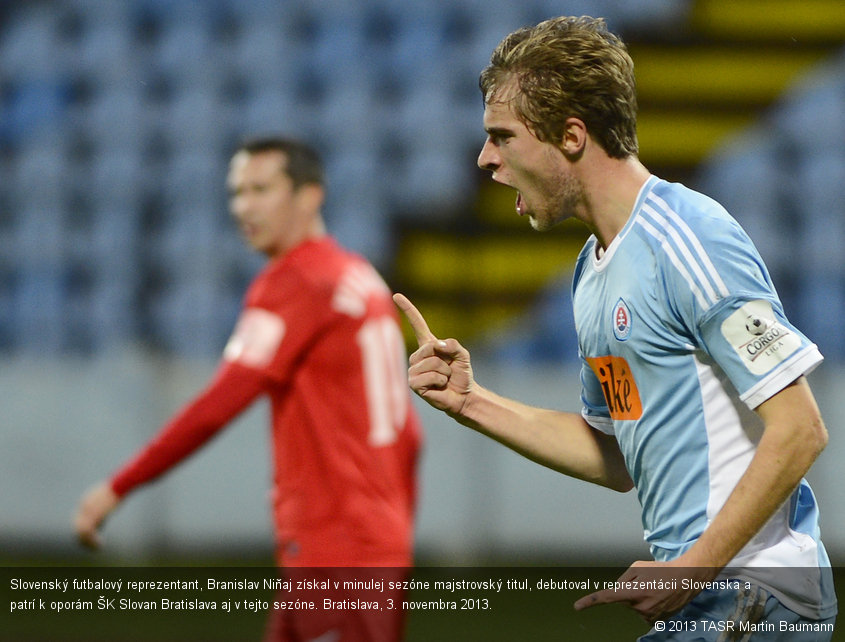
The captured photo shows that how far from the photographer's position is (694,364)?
76.7 inches

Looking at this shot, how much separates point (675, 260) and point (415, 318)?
48cm

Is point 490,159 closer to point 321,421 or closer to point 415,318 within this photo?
point 415,318

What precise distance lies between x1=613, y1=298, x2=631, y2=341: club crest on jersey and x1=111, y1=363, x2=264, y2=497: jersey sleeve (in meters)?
1.46

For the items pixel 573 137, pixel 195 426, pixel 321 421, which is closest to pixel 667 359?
pixel 573 137

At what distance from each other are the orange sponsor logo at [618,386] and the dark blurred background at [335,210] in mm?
4200

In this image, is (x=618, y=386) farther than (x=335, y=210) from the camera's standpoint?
No

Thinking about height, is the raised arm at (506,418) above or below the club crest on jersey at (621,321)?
below

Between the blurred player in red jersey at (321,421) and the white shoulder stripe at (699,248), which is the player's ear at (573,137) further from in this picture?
the blurred player in red jersey at (321,421)

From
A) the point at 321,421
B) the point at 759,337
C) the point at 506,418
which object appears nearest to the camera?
the point at 759,337

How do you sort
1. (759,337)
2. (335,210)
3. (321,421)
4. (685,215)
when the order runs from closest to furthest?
(759,337) → (685,215) → (321,421) → (335,210)

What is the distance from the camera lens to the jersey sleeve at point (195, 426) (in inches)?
128

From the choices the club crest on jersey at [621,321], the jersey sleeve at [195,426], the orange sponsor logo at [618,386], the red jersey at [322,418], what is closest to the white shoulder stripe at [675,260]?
the club crest on jersey at [621,321]

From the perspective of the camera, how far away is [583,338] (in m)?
2.16

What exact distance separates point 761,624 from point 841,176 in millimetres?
6342
